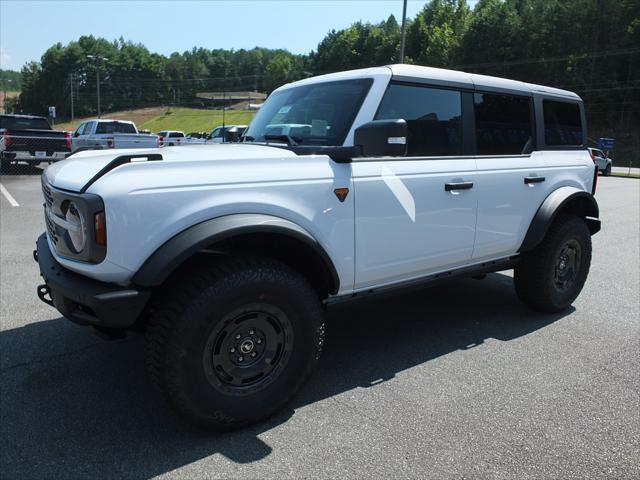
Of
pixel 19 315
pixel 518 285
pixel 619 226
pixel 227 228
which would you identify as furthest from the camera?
pixel 619 226

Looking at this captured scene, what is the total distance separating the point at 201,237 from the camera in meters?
2.37

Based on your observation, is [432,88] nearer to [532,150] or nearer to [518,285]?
[532,150]

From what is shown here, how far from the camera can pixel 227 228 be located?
8.02 ft

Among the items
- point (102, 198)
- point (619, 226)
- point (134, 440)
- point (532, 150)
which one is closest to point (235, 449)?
point (134, 440)

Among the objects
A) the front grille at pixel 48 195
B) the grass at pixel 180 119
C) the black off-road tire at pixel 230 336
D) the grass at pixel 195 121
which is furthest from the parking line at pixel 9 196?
the grass at pixel 195 121

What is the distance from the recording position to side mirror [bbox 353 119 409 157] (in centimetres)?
276

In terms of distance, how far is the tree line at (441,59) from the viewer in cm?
5350

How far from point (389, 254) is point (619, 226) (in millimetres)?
8429

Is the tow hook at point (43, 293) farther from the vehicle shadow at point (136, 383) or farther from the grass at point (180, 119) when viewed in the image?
the grass at point (180, 119)

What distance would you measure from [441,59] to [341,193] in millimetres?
75238

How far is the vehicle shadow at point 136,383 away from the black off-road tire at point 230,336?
0.21 meters

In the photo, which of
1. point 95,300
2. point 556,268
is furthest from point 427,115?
point 95,300

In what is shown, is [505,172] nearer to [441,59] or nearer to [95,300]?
[95,300]

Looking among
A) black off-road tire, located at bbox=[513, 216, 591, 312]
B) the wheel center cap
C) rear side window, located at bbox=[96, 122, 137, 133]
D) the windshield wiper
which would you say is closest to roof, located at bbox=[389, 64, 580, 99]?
the windshield wiper
